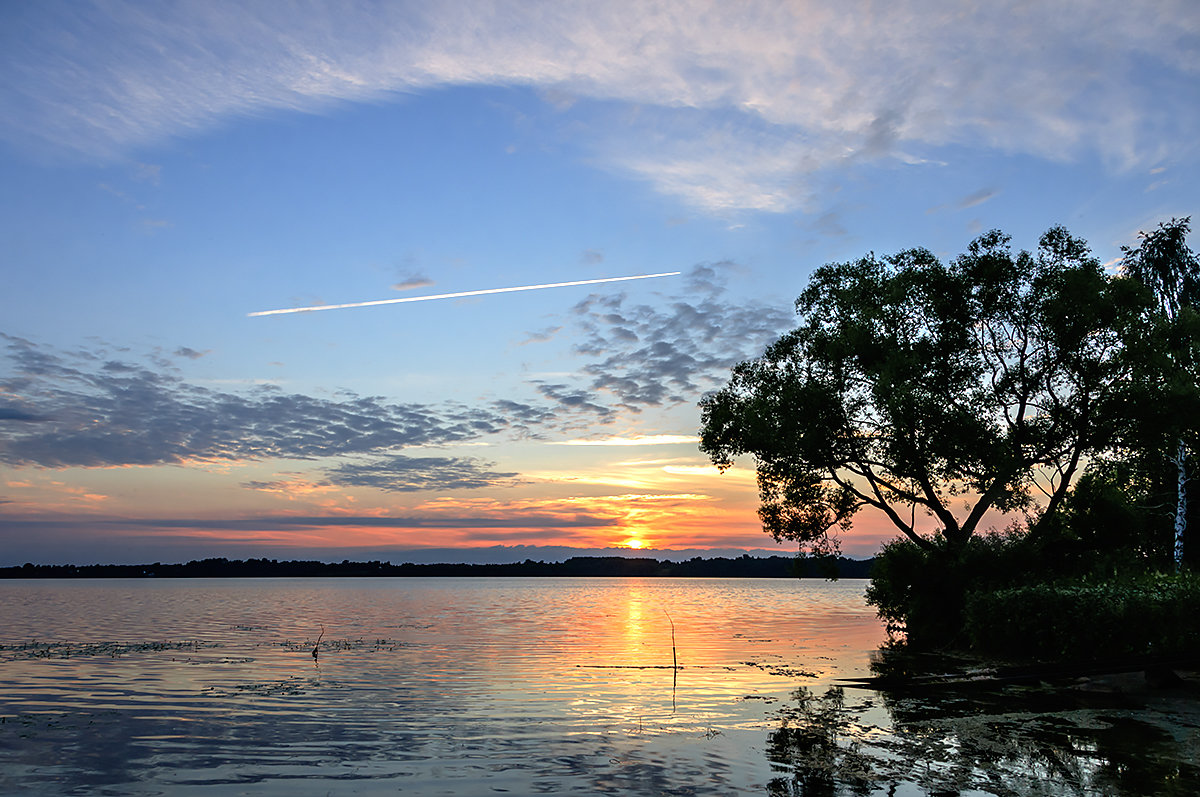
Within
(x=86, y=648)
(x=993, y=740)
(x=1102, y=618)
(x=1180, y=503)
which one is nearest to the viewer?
(x=993, y=740)

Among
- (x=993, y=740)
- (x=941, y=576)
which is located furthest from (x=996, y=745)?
(x=941, y=576)

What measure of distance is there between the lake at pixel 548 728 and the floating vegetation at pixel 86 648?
0.41m

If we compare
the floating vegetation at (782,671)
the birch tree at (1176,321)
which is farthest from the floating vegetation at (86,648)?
the birch tree at (1176,321)

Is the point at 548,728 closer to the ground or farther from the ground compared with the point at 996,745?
closer to the ground

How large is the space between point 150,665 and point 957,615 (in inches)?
1411

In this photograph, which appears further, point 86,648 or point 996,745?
point 86,648

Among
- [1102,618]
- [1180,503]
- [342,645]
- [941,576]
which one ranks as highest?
[1180,503]

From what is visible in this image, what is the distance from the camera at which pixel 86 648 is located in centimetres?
4200

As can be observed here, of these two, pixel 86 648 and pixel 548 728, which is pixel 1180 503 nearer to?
pixel 548 728

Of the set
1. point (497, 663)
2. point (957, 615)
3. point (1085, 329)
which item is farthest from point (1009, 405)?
point (497, 663)

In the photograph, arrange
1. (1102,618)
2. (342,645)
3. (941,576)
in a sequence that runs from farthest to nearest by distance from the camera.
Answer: (342,645) < (941,576) < (1102,618)

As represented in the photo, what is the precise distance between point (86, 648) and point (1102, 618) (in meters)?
45.8

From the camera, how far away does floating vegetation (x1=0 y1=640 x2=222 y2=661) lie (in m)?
38.3

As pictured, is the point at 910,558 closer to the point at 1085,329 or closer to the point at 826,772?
the point at 1085,329
